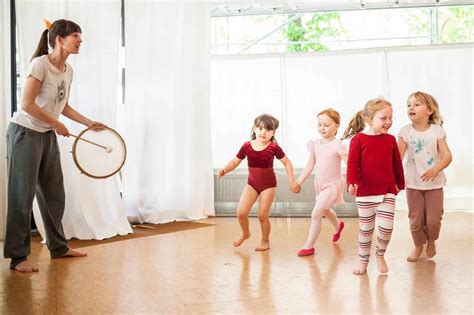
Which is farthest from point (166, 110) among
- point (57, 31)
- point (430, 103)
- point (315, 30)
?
point (315, 30)

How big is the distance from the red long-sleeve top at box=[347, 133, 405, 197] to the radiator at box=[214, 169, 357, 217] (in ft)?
8.75

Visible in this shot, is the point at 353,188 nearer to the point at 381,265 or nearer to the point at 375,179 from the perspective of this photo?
the point at 375,179

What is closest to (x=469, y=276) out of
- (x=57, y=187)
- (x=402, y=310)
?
(x=402, y=310)

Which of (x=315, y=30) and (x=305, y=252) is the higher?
(x=315, y=30)

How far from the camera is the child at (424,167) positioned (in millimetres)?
4039

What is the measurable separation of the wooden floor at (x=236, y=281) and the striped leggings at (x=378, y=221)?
5.5 inches

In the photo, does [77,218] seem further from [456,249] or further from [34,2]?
[456,249]

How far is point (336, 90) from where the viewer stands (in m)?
6.73

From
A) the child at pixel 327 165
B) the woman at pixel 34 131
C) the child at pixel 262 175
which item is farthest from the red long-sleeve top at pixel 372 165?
the woman at pixel 34 131

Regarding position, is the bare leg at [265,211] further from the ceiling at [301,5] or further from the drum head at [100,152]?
the ceiling at [301,5]

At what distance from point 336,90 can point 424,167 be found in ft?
9.13

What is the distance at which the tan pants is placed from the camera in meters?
4.04

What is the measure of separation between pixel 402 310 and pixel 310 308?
401mm

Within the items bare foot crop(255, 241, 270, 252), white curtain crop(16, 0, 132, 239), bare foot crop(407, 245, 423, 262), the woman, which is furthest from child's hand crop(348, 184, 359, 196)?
white curtain crop(16, 0, 132, 239)
